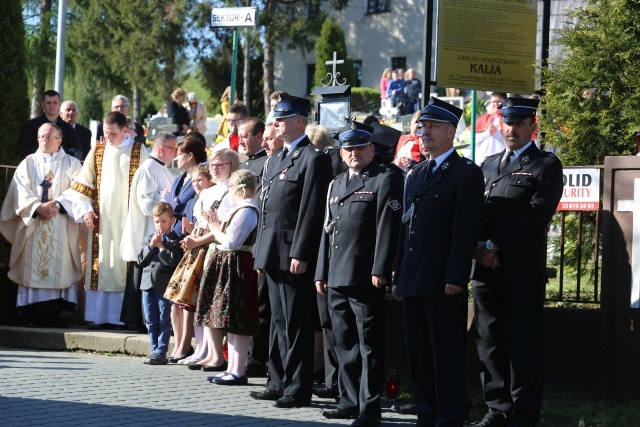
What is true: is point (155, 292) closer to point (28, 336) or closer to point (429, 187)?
point (28, 336)

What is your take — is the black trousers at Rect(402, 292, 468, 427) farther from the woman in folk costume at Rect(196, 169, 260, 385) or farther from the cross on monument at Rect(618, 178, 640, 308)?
the woman in folk costume at Rect(196, 169, 260, 385)

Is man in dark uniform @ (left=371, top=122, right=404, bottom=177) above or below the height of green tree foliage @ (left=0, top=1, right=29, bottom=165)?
below

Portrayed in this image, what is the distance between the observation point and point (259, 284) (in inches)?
379

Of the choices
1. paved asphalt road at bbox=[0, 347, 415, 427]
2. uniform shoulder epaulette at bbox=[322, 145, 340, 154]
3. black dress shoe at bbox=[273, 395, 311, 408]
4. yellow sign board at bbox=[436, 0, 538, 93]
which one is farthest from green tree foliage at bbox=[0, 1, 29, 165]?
black dress shoe at bbox=[273, 395, 311, 408]

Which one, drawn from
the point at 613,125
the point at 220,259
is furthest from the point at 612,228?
the point at 220,259

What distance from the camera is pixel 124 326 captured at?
12.0m

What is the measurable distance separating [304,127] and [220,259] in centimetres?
132

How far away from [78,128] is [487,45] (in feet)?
19.9

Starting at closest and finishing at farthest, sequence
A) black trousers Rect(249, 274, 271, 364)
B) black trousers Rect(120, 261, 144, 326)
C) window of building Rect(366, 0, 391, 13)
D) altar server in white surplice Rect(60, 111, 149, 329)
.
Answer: black trousers Rect(249, 274, 271, 364), black trousers Rect(120, 261, 144, 326), altar server in white surplice Rect(60, 111, 149, 329), window of building Rect(366, 0, 391, 13)

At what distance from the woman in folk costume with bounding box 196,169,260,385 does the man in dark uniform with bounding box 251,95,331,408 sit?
0.52 m

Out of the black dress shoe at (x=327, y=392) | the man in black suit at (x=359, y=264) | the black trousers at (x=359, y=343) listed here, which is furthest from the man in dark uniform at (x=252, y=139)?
the black trousers at (x=359, y=343)

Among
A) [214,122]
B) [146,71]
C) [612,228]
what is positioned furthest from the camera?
[146,71]

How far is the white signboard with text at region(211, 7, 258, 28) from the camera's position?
1492 centimetres

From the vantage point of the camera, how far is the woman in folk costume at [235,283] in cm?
934
